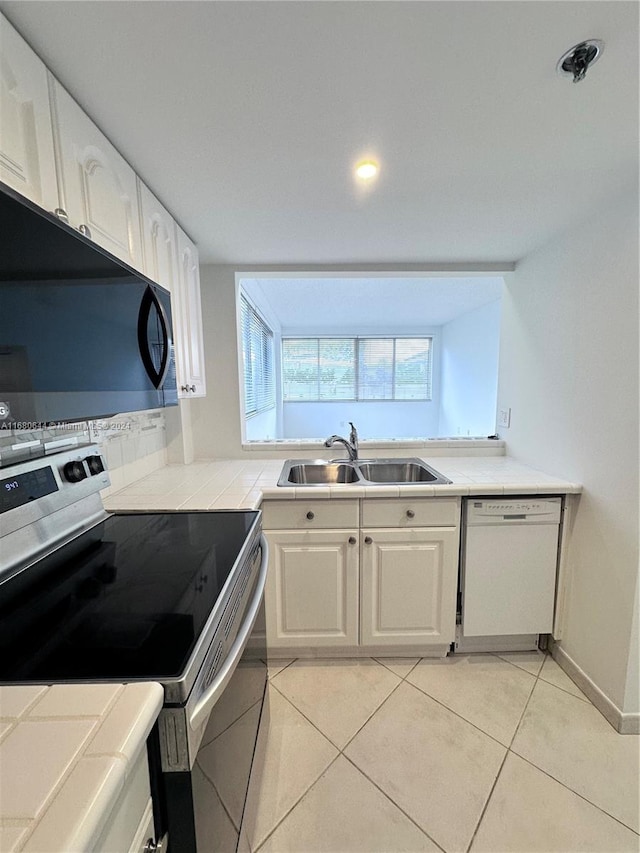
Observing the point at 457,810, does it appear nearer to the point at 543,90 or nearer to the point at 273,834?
the point at 273,834

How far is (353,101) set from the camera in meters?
0.93

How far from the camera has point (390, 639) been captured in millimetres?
1693

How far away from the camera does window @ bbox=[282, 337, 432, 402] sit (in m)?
5.89

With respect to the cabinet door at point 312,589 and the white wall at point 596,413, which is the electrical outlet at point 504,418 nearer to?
the white wall at point 596,413

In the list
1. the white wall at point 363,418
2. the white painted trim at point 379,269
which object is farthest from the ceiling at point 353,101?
the white wall at point 363,418

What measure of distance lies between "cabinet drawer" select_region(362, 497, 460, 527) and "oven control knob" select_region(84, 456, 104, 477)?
1.09 m

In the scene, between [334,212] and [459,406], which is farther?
[459,406]

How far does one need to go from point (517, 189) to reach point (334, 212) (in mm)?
742

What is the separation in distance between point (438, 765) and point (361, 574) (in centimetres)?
71

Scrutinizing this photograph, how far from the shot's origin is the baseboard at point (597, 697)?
138 cm

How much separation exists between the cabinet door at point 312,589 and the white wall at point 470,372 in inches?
103

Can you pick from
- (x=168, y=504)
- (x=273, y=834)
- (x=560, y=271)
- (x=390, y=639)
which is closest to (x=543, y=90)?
(x=560, y=271)

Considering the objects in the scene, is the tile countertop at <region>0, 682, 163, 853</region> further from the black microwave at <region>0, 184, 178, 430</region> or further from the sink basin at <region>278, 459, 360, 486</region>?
the sink basin at <region>278, 459, 360, 486</region>

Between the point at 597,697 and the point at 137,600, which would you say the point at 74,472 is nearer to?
the point at 137,600
